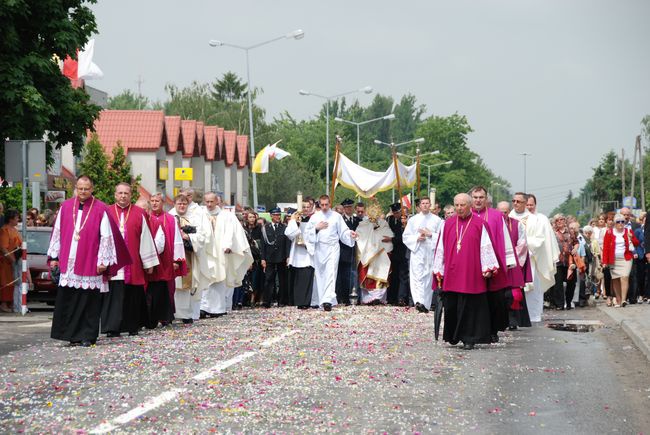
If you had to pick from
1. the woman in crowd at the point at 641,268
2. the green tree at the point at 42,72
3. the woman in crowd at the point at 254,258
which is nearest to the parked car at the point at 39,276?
the green tree at the point at 42,72

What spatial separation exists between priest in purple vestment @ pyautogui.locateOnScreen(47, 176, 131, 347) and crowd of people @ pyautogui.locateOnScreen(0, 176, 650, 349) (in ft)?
0.04

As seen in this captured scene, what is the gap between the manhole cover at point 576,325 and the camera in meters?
18.0

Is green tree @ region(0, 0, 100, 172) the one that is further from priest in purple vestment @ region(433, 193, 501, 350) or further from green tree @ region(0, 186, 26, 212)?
priest in purple vestment @ region(433, 193, 501, 350)

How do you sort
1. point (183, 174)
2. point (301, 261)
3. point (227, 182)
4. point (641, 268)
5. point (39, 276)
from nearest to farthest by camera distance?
point (39, 276), point (301, 261), point (641, 268), point (183, 174), point (227, 182)

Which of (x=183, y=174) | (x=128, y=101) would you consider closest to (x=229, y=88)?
(x=128, y=101)

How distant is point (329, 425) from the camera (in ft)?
27.9

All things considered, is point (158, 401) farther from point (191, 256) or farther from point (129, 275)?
point (191, 256)

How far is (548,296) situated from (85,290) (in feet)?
39.5

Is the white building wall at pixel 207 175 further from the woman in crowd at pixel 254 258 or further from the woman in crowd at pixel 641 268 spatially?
the woman in crowd at pixel 641 268

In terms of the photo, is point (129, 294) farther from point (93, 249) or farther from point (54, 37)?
point (54, 37)

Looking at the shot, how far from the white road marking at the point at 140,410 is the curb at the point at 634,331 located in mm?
5715

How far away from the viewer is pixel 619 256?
80.0 feet

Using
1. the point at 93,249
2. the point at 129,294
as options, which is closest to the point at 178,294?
the point at 129,294

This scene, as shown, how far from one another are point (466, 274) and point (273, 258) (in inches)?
404
